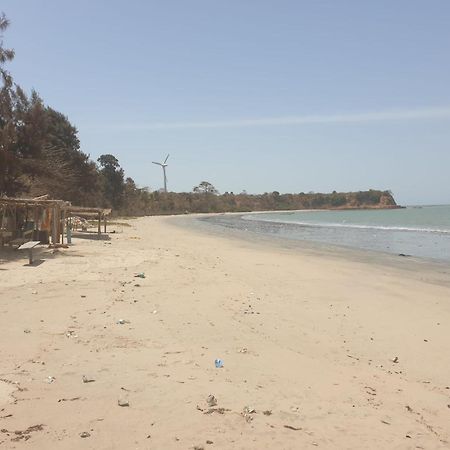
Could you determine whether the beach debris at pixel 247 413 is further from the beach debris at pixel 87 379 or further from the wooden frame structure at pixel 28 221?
the wooden frame structure at pixel 28 221

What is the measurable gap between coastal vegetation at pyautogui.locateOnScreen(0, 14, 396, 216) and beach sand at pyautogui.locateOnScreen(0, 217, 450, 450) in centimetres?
785

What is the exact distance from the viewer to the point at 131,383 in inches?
190

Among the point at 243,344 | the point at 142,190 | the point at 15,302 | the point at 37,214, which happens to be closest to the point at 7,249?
the point at 37,214

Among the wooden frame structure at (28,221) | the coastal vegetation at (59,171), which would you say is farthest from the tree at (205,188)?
the wooden frame structure at (28,221)

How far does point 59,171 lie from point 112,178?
35.4 metres

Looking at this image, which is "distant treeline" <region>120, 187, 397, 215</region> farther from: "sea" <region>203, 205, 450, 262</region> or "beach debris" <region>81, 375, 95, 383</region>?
"beach debris" <region>81, 375, 95, 383</region>

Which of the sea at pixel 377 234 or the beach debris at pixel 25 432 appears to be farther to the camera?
the sea at pixel 377 234

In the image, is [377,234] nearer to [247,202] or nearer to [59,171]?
[59,171]

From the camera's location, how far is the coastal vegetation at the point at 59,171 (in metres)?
17.4

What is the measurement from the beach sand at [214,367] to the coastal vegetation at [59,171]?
785cm

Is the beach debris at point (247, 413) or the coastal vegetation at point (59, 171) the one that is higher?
the coastal vegetation at point (59, 171)

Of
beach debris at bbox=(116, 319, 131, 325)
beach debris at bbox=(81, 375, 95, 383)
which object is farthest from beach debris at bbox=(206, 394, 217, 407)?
beach debris at bbox=(116, 319, 131, 325)

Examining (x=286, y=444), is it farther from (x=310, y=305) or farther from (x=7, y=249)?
(x=7, y=249)

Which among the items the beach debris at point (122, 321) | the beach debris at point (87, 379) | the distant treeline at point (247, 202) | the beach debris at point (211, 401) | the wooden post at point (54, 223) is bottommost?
the beach debris at point (211, 401)
